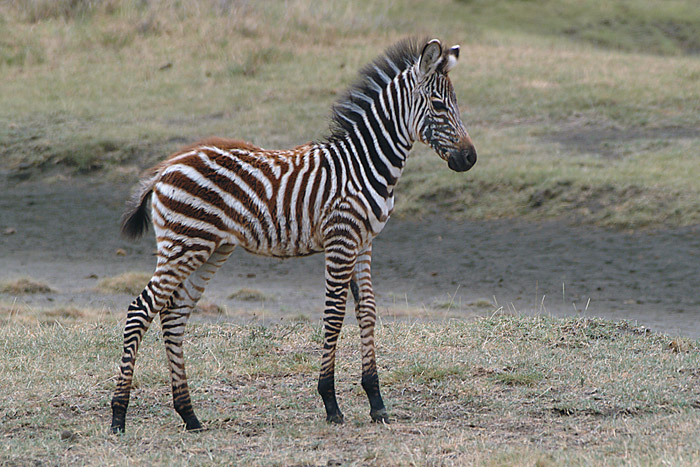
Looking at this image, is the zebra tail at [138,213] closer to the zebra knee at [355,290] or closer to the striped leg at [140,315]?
the striped leg at [140,315]

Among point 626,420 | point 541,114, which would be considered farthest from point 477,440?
point 541,114

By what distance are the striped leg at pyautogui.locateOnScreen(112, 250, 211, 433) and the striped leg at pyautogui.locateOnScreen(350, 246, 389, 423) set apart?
121cm

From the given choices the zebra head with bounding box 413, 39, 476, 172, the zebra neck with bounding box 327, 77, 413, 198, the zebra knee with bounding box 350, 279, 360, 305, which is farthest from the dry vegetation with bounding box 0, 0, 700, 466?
the zebra head with bounding box 413, 39, 476, 172

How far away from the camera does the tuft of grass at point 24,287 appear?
37.2ft

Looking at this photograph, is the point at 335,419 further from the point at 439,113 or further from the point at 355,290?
the point at 439,113

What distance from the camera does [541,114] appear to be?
17109 millimetres

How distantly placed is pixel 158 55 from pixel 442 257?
1142cm

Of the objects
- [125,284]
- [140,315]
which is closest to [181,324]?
[140,315]

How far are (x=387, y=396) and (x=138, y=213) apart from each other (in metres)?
2.29

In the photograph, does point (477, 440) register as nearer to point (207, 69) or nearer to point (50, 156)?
point (50, 156)

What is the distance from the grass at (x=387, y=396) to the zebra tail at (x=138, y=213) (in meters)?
1.29

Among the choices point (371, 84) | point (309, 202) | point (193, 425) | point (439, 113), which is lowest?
point (193, 425)

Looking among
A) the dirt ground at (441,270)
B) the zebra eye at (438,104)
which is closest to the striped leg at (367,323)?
the zebra eye at (438,104)

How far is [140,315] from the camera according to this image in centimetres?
548
